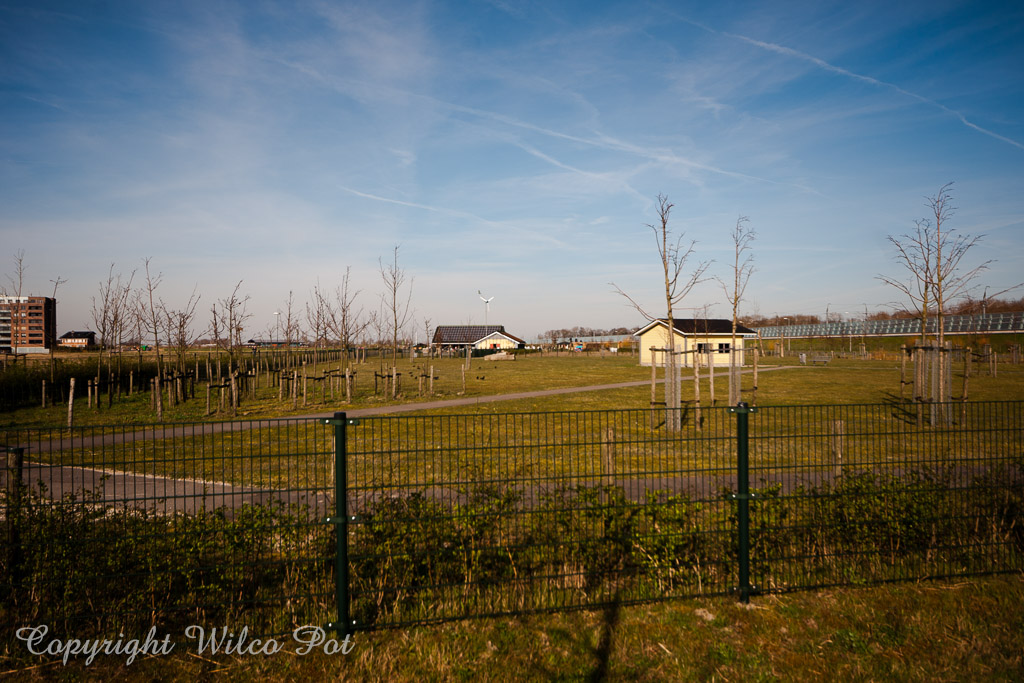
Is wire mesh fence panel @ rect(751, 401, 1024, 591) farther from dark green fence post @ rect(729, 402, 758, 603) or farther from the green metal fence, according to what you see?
dark green fence post @ rect(729, 402, 758, 603)

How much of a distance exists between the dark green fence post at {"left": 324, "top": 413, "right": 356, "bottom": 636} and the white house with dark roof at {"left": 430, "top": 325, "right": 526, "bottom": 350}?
73.9 meters

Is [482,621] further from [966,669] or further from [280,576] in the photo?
[966,669]

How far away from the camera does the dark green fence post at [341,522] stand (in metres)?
3.79

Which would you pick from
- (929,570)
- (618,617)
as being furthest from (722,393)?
(618,617)

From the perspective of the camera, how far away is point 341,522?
3.82 meters

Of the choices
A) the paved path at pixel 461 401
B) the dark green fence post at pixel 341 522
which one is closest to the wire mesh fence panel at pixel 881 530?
the dark green fence post at pixel 341 522

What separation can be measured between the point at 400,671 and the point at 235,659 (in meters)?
1.15

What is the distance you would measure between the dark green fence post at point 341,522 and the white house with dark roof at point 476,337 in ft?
242

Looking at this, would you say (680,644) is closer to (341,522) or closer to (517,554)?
(517,554)

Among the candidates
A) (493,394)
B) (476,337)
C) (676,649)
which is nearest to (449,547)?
(676,649)

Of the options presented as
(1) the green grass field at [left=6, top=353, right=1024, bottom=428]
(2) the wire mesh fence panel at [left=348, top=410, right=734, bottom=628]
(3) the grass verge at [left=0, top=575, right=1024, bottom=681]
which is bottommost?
(1) the green grass field at [left=6, top=353, right=1024, bottom=428]

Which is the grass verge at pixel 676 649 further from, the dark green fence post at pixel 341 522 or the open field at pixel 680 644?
the dark green fence post at pixel 341 522

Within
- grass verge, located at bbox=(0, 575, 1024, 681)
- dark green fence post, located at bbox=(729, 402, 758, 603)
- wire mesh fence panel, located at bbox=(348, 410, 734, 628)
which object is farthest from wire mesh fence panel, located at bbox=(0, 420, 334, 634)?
dark green fence post, located at bbox=(729, 402, 758, 603)

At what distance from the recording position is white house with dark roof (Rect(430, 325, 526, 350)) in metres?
86.8
